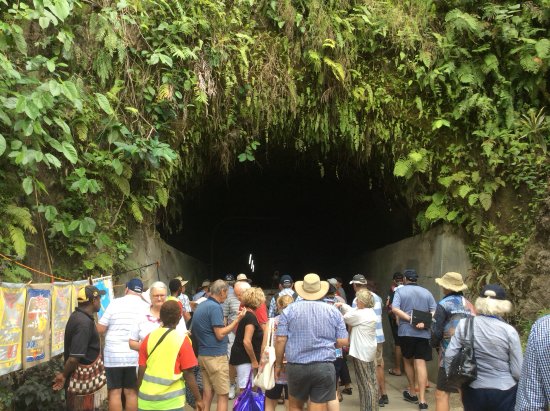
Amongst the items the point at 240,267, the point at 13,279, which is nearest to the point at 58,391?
the point at 13,279

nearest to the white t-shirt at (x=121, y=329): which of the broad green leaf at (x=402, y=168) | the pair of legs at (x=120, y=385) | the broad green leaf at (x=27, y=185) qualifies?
the pair of legs at (x=120, y=385)

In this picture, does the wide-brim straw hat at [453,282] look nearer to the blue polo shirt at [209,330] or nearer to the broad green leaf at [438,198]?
the blue polo shirt at [209,330]

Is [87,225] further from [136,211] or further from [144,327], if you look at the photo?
[144,327]

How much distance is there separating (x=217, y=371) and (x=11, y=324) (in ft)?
8.27

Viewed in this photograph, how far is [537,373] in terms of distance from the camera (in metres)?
3.50

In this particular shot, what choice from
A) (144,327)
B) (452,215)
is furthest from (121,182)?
(452,215)

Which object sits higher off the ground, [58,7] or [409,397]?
[58,7]

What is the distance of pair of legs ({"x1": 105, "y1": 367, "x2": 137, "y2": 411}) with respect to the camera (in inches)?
269

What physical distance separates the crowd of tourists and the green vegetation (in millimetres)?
2204

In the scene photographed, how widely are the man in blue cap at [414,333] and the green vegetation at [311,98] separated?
6.01 feet

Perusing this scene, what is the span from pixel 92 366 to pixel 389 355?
26.9 feet

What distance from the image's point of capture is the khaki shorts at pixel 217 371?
7121 mm

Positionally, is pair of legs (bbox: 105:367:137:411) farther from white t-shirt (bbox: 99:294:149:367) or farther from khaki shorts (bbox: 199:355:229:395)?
khaki shorts (bbox: 199:355:229:395)

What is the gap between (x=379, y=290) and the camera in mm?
14398
